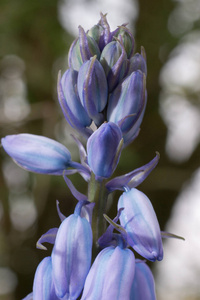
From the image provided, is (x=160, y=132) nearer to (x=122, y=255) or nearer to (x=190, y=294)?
(x=190, y=294)

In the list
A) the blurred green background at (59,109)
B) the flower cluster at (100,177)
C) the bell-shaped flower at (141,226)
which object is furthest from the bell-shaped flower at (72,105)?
the blurred green background at (59,109)

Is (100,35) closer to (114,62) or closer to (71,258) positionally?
(114,62)

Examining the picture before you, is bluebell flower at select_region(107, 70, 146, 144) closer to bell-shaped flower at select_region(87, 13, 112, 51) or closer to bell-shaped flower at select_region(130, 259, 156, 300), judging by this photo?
bell-shaped flower at select_region(87, 13, 112, 51)

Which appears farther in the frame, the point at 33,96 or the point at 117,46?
the point at 33,96

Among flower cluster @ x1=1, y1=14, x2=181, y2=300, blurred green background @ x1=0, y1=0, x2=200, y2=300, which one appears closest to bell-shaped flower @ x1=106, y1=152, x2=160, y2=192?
flower cluster @ x1=1, y1=14, x2=181, y2=300

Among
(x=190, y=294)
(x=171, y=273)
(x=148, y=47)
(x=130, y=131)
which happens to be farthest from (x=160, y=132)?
(x=130, y=131)
